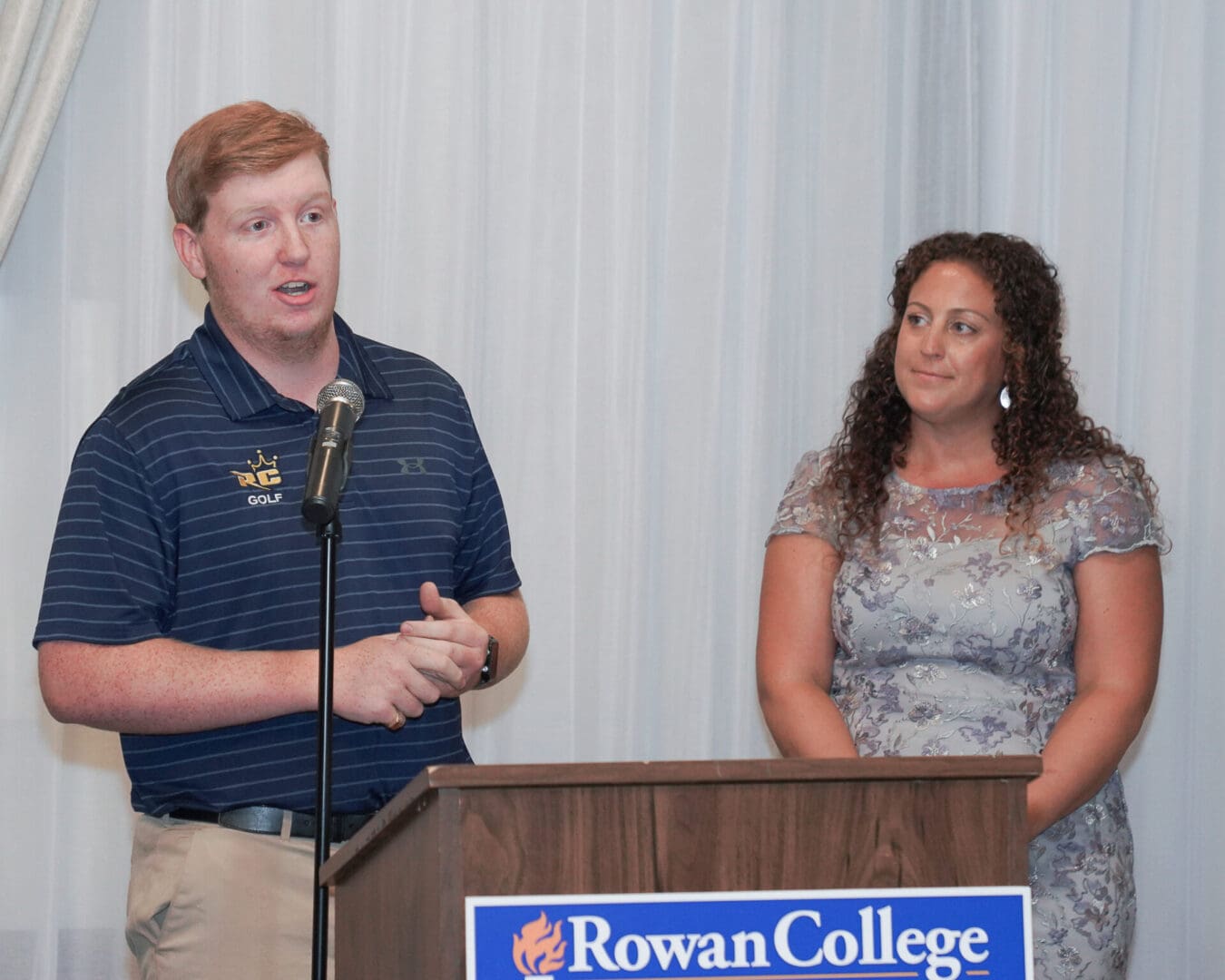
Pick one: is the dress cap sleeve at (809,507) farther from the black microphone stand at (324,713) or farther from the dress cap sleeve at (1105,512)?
the black microphone stand at (324,713)

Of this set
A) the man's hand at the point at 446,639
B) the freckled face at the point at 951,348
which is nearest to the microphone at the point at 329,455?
the man's hand at the point at 446,639

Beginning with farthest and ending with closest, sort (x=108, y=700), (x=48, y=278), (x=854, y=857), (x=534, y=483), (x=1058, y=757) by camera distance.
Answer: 1. (x=534, y=483)
2. (x=48, y=278)
3. (x=1058, y=757)
4. (x=108, y=700)
5. (x=854, y=857)

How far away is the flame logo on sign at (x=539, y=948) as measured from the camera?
134 centimetres

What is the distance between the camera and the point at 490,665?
2303 millimetres

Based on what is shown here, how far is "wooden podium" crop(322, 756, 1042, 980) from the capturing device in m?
1.37

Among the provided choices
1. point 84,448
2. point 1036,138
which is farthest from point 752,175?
point 84,448

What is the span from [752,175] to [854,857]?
98.0 inches

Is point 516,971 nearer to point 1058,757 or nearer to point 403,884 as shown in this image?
point 403,884

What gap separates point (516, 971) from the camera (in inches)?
52.7

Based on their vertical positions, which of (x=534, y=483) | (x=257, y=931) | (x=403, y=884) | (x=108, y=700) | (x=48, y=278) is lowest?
(x=257, y=931)

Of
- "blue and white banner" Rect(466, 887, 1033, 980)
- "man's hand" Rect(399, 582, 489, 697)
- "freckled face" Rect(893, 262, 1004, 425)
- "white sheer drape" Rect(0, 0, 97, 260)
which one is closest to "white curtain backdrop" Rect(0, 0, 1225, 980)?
"white sheer drape" Rect(0, 0, 97, 260)

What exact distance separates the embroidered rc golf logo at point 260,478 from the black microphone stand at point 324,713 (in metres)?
0.57

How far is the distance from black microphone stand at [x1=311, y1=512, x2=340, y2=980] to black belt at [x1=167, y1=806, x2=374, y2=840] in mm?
482

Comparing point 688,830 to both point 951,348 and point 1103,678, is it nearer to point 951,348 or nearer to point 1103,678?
point 1103,678
